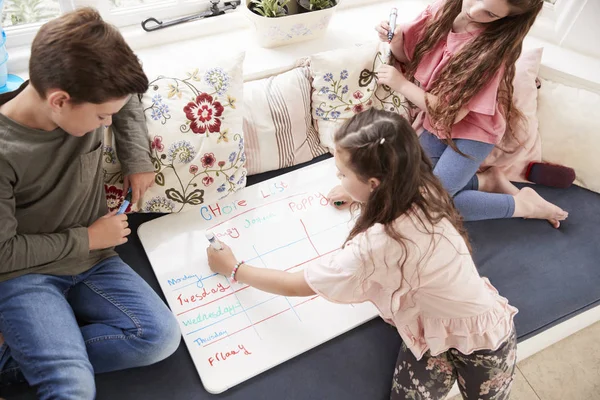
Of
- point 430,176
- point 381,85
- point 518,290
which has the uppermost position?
point 430,176

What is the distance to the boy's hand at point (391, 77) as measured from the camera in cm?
132

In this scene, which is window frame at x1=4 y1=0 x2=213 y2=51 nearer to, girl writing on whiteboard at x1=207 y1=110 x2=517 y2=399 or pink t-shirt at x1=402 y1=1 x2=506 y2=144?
pink t-shirt at x1=402 y1=1 x2=506 y2=144

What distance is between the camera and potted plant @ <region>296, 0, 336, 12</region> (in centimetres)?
145

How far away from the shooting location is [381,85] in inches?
55.8

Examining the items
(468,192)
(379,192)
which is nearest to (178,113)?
(379,192)

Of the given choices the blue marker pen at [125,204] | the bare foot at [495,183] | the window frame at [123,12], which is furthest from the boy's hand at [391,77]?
the blue marker pen at [125,204]

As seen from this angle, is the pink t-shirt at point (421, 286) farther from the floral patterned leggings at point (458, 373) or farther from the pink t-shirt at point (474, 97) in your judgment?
the pink t-shirt at point (474, 97)

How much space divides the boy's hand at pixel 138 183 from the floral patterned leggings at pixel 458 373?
69cm

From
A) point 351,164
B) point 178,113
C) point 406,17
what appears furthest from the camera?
point 406,17

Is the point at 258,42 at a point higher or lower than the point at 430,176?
lower

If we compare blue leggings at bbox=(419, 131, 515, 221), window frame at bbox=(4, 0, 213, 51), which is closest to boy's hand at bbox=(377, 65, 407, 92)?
blue leggings at bbox=(419, 131, 515, 221)

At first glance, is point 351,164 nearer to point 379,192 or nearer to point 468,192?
point 379,192

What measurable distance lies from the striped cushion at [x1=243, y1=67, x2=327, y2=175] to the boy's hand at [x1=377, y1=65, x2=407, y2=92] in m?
0.21

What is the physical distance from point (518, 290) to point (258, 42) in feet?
3.33
